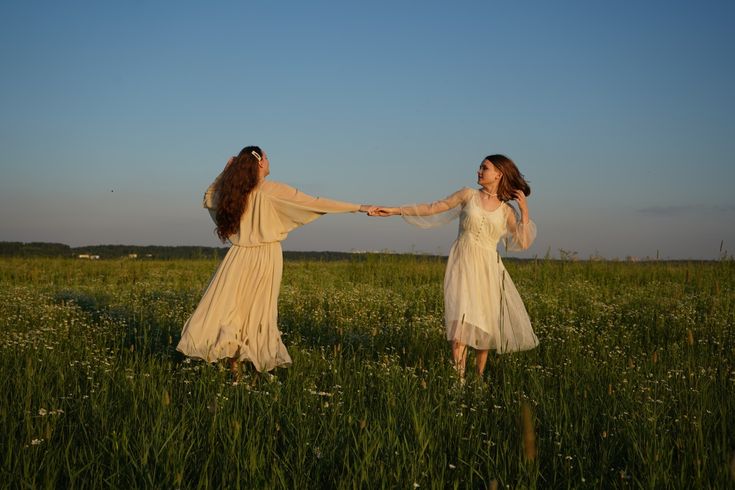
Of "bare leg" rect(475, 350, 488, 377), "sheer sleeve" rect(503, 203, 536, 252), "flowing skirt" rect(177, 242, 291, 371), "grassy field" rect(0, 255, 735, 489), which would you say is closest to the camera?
"grassy field" rect(0, 255, 735, 489)

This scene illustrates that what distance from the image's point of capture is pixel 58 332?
917cm

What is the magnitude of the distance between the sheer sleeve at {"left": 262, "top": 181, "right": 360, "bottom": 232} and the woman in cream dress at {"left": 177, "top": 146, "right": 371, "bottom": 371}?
12 mm

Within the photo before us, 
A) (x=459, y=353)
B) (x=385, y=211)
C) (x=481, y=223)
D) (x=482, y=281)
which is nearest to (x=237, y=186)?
(x=385, y=211)

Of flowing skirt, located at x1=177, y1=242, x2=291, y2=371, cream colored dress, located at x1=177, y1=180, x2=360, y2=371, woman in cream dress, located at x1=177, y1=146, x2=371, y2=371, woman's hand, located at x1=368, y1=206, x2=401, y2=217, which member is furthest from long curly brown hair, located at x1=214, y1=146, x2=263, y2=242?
woman's hand, located at x1=368, y1=206, x2=401, y2=217

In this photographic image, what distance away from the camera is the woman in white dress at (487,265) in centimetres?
740

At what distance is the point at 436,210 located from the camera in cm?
837

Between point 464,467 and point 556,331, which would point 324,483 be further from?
point 556,331

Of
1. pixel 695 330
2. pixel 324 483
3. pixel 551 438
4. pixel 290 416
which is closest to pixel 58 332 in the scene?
pixel 290 416

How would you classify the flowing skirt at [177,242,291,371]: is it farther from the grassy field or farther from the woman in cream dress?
the grassy field

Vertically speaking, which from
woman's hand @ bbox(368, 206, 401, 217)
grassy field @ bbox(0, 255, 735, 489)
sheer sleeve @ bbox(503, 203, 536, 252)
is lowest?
grassy field @ bbox(0, 255, 735, 489)

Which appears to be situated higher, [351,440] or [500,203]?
[500,203]

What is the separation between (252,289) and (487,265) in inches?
109

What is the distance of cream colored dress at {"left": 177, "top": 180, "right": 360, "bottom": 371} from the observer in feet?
24.1

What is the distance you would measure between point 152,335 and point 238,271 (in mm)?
3045
